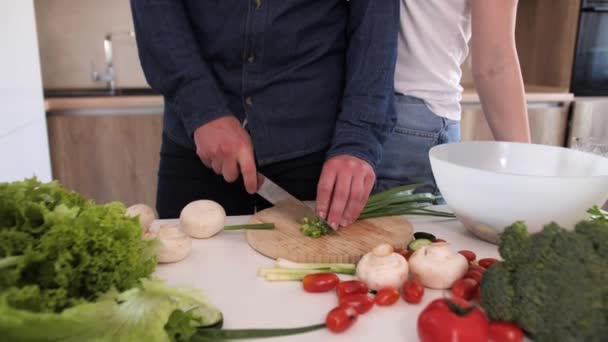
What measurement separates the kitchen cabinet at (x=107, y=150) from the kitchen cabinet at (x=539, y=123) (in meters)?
1.48

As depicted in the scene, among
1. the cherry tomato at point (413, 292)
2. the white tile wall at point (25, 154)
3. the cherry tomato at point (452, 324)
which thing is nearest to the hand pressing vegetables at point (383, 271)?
the cherry tomato at point (413, 292)

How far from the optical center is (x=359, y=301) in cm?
59

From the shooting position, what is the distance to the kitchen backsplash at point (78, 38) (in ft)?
8.34

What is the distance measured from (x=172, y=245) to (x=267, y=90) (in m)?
0.45

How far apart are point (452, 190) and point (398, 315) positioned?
275mm

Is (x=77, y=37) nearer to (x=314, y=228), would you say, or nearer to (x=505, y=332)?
(x=314, y=228)

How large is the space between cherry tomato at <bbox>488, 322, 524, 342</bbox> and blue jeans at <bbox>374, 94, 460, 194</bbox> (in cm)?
65

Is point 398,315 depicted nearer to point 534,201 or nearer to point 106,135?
point 534,201

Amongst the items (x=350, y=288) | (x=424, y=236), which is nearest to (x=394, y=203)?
(x=424, y=236)

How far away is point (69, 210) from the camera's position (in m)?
0.53

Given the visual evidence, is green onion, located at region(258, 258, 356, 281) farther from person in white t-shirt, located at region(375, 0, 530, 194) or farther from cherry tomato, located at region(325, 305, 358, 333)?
person in white t-shirt, located at region(375, 0, 530, 194)

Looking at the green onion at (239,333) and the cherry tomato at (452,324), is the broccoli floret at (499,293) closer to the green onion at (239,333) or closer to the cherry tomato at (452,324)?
the cherry tomato at (452,324)

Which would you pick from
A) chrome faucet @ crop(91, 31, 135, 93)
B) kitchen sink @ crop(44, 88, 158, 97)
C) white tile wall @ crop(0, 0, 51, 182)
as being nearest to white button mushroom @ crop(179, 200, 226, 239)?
white tile wall @ crop(0, 0, 51, 182)

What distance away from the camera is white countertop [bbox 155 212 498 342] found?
0.56m
